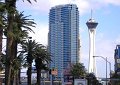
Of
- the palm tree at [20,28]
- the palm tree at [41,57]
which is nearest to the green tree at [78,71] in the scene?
the palm tree at [41,57]

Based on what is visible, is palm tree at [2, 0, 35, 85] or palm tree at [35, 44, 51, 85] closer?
palm tree at [2, 0, 35, 85]

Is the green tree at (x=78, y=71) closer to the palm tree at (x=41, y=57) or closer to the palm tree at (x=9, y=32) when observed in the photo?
the palm tree at (x=41, y=57)

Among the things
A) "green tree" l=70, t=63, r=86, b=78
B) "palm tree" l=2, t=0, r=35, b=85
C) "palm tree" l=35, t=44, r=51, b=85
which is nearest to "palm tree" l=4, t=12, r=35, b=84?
"palm tree" l=2, t=0, r=35, b=85

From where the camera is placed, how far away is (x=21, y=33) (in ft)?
195

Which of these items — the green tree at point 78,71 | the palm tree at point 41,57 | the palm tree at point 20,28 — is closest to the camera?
the palm tree at point 20,28

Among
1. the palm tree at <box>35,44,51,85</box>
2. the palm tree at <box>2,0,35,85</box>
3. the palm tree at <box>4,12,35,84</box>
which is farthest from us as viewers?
the palm tree at <box>35,44,51,85</box>

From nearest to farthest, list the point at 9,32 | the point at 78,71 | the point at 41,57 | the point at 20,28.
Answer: the point at 9,32, the point at 20,28, the point at 41,57, the point at 78,71

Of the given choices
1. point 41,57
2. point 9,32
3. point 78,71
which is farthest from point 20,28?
point 78,71

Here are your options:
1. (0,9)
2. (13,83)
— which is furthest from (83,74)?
(0,9)

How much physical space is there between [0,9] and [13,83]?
24265 millimetres

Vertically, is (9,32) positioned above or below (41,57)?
above

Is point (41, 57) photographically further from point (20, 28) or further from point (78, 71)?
point (78, 71)

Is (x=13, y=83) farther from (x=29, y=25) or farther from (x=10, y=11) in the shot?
Result: (x=10, y=11)

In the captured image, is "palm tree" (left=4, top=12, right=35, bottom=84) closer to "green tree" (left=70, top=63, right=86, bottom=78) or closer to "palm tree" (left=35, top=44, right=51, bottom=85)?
"palm tree" (left=35, top=44, right=51, bottom=85)
